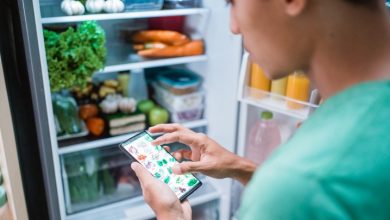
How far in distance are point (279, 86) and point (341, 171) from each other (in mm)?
844

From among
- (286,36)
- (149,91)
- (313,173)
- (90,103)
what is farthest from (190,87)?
(313,173)

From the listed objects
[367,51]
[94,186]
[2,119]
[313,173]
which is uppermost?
[367,51]

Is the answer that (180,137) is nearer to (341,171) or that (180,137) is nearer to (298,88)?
(298,88)

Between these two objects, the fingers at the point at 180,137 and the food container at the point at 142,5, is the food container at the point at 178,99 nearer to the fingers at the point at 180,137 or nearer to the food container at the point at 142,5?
the food container at the point at 142,5

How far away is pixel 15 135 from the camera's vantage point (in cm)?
110

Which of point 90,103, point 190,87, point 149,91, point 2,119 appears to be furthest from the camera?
point 149,91

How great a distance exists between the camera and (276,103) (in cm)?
122

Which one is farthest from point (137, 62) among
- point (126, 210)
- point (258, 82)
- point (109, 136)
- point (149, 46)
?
point (126, 210)

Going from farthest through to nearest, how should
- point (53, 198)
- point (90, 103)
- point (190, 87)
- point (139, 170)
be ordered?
point (190, 87) → point (90, 103) → point (53, 198) → point (139, 170)

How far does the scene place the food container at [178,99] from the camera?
5.18 ft

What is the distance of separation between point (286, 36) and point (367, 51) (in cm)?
10

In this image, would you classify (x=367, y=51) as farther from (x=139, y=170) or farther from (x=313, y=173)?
(x=139, y=170)

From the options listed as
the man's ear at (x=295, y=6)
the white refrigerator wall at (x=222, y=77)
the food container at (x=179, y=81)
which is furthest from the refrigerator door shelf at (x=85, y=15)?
the man's ear at (x=295, y=6)

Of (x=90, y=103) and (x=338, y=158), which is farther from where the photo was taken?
(x=90, y=103)
